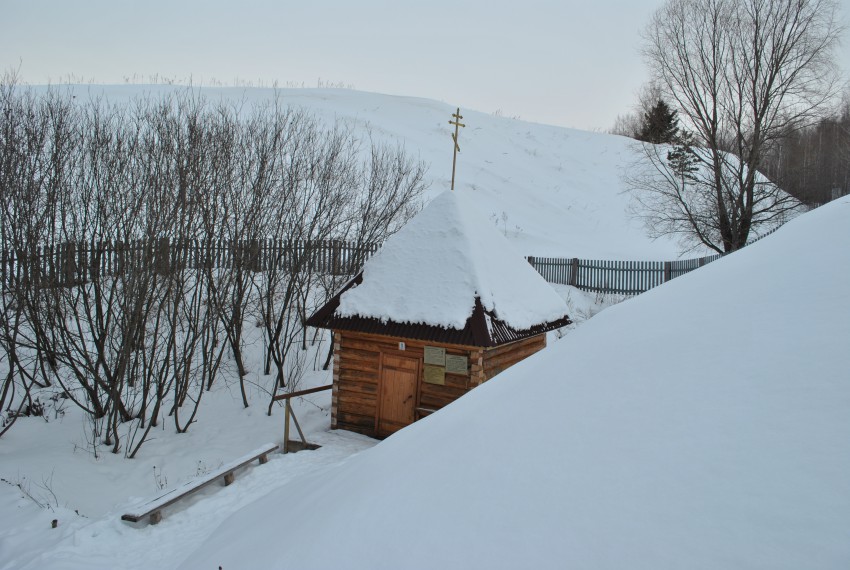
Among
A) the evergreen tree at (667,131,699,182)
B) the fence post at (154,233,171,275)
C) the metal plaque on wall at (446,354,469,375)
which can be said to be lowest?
the metal plaque on wall at (446,354,469,375)

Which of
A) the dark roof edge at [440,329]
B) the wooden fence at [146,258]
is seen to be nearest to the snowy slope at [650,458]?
the dark roof edge at [440,329]

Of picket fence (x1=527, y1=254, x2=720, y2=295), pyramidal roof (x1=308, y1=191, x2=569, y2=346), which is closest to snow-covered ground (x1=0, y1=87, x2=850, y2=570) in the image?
pyramidal roof (x1=308, y1=191, x2=569, y2=346)

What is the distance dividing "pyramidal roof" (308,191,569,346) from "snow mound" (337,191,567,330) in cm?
2

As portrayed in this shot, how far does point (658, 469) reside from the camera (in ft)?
6.87

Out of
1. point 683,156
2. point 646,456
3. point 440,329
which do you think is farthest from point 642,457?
point 683,156

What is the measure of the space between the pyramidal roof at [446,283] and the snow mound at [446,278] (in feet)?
0.05

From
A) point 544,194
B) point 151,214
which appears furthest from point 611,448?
point 544,194

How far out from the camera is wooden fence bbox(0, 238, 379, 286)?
33.8 ft

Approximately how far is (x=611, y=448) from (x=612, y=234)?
3032cm

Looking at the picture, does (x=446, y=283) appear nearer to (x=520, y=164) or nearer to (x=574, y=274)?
(x=574, y=274)

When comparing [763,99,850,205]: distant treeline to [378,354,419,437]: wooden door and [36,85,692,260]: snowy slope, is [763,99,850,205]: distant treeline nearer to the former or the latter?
[36,85,692,260]: snowy slope

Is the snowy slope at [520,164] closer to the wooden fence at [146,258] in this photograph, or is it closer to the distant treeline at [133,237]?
the distant treeline at [133,237]

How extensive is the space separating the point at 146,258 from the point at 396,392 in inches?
226

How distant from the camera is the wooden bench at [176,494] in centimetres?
684
